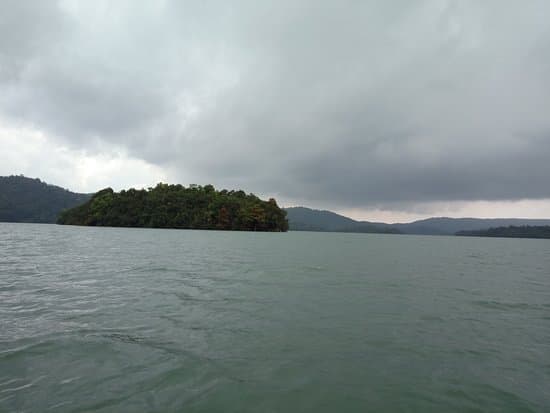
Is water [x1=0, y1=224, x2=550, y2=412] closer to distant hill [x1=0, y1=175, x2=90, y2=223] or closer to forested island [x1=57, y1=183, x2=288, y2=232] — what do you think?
forested island [x1=57, y1=183, x2=288, y2=232]

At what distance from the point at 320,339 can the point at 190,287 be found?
25.6 feet

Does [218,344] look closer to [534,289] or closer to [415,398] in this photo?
[415,398]

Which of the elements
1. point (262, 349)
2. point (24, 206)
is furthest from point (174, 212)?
point (262, 349)

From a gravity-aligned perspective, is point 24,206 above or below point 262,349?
above

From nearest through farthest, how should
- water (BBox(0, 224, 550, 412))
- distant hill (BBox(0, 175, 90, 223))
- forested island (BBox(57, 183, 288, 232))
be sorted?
water (BBox(0, 224, 550, 412))
forested island (BBox(57, 183, 288, 232))
distant hill (BBox(0, 175, 90, 223))

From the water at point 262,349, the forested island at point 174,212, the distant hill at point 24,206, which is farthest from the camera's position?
the distant hill at point 24,206

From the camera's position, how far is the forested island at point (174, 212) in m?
128

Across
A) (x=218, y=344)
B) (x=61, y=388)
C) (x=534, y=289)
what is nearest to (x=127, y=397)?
(x=61, y=388)

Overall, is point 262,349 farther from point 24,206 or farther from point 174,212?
point 24,206

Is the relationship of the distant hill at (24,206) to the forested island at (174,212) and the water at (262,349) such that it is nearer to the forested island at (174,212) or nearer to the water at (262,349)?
the forested island at (174,212)

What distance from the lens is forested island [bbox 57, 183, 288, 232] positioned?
421 feet

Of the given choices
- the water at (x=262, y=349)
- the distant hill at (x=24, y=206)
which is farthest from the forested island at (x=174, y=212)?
the water at (x=262, y=349)

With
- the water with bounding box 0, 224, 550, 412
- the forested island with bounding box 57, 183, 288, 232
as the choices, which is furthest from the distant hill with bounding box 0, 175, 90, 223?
the water with bounding box 0, 224, 550, 412

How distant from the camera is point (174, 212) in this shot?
132 metres
